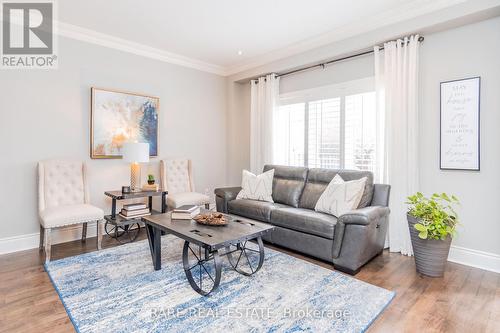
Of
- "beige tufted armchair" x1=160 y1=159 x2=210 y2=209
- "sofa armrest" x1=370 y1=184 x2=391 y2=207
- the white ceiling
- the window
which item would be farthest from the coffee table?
the white ceiling

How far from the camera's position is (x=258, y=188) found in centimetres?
412

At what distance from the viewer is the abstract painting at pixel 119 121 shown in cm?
390

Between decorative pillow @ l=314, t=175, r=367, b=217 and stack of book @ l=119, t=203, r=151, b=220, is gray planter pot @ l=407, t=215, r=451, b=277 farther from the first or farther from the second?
stack of book @ l=119, t=203, r=151, b=220

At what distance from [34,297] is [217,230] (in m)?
1.53

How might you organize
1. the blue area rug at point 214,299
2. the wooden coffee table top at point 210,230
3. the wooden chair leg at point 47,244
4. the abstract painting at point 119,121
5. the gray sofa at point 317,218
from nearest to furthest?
1. the blue area rug at point 214,299
2. the wooden coffee table top at point 210,230
3. the gray sofa at point 317,218
4. the wooden chair leg at point 47,244
5. the abstract painting at point 119,121

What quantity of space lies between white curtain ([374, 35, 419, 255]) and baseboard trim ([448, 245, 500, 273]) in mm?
427

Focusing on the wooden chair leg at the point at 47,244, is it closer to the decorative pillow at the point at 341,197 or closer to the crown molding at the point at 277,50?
the crown molding at the point at 277,50

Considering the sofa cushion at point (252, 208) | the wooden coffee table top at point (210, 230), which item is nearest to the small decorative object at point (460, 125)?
the sofa cushion at point (252, 208)

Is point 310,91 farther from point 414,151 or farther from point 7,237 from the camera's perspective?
point 7,237

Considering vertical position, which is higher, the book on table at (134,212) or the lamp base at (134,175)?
the lamp base at (134,175)

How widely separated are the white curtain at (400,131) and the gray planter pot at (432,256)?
1.86 ft

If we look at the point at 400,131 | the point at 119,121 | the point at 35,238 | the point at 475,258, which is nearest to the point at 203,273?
the point at 35,238

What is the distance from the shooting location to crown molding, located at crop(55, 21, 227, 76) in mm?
3629

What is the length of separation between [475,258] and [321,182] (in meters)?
1.80
